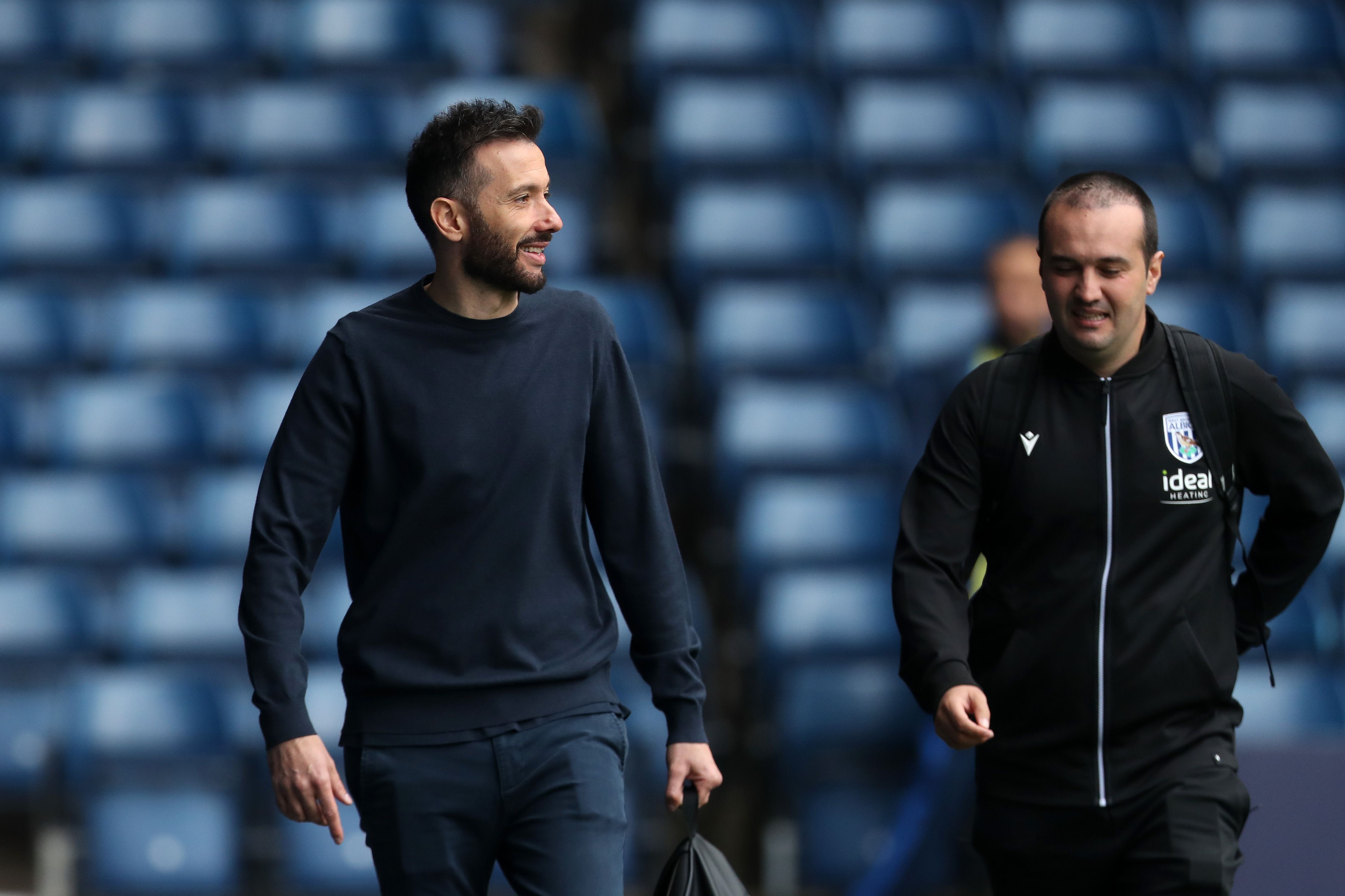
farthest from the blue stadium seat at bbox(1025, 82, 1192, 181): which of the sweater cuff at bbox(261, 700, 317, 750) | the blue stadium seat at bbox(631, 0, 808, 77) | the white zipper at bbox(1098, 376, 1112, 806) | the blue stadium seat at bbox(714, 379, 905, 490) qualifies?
the sweater cuff at bbox(261, 700, 317, 750)

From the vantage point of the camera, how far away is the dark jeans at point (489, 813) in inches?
109

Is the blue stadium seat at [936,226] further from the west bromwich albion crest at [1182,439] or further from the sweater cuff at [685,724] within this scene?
the sweater cuff at [685,724]

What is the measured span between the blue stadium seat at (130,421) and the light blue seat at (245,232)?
857 mm

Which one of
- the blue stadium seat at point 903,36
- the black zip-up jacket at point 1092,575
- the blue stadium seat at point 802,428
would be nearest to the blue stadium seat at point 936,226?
the blue stadium seat at point 802,428

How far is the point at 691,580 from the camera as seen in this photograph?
6184mm

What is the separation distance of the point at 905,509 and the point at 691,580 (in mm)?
3160

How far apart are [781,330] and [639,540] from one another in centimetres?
413

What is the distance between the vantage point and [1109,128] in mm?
8047

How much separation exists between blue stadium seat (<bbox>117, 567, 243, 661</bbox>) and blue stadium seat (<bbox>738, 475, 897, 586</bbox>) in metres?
1.76

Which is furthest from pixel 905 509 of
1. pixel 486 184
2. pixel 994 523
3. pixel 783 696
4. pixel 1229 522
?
pixel 783 696

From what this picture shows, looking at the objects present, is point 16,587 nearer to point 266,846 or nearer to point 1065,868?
point 266,846

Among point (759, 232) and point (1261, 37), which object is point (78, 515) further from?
point (1261, 37)

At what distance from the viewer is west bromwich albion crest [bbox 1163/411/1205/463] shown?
294 centimetres

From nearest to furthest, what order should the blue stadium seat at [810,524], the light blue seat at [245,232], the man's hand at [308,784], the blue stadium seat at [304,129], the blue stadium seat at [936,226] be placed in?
the man's hand at [308,784] < the blue stadium seat at [810,524] < the light blue seat at [245,232] < the blue stadium seat at [936,226] < the blue stadium seat at [304,129]
